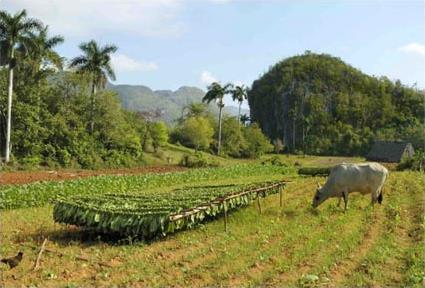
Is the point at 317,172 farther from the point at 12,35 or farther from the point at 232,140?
the point at 232,140

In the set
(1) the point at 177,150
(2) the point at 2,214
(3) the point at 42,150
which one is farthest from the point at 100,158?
(2) the point at 2,214

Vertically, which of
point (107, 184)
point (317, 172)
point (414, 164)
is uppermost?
point (414, 164)

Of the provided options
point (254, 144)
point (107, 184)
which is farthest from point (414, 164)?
point (254, 144)

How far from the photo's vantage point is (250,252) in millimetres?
13297

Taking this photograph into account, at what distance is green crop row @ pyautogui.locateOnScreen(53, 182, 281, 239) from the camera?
48.3ft

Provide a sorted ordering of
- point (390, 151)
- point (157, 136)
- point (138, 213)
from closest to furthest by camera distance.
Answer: point (138, 213) < point (157, 136) < point (390, 151)

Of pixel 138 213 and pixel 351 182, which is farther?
pixel 351 182

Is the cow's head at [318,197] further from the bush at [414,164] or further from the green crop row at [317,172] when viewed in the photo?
the bush at [414,164]

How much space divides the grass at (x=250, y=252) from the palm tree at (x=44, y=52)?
94.3 feet

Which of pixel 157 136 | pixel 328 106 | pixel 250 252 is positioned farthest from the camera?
pixel 328 106

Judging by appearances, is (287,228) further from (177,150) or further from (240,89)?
(240,89)

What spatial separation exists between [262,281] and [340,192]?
11.3m

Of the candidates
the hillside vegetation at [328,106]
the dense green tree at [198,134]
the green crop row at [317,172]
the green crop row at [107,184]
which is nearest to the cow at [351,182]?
the green crop row at [107,184]

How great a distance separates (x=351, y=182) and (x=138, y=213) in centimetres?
990
